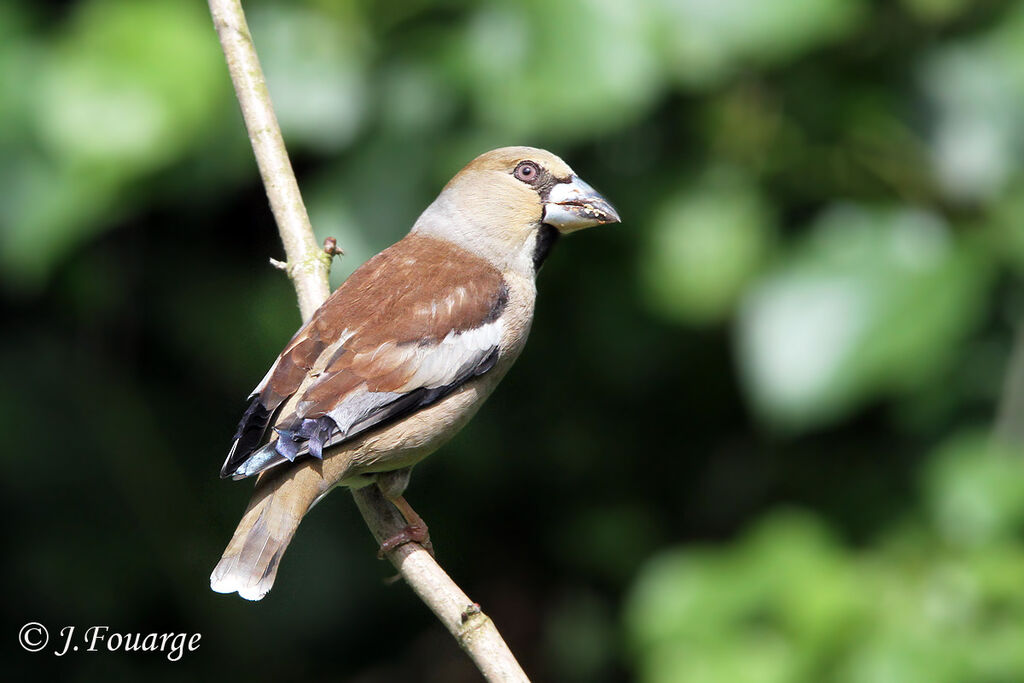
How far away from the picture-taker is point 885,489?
16.7ft

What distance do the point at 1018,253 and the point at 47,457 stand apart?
3.82 metres

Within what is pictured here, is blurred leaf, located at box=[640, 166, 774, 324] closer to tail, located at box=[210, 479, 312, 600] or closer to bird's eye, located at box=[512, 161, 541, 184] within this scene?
bird's eye, located at box=[512, 161, 541, 184]

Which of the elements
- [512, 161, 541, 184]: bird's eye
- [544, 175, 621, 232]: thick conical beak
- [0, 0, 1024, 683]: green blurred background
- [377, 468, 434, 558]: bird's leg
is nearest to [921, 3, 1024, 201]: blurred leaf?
[0, 0, 1024, 683]: green blurred background

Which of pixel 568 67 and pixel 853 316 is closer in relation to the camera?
pixel 568 67

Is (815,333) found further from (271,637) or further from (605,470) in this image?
(271,637)

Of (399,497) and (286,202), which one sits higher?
(286,202)

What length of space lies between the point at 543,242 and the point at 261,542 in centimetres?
134

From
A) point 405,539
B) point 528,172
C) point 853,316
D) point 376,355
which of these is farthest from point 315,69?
point 853,316

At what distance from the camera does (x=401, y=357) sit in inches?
128

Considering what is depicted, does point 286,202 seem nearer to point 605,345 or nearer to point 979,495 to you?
point 605,345

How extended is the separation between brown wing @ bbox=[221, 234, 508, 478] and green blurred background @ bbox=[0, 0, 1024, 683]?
0.68m

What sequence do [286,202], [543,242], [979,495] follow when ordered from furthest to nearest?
[979,495] → [543,242] → [286,202]

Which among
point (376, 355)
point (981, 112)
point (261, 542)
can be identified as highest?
point (981, 112)

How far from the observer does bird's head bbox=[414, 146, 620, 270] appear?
3760mm
